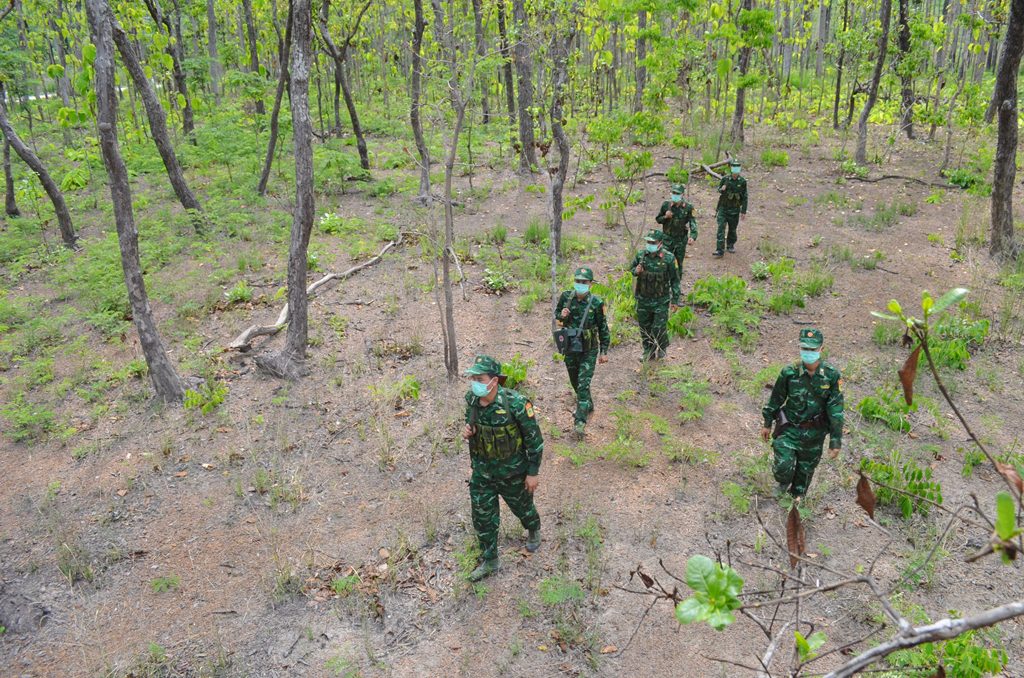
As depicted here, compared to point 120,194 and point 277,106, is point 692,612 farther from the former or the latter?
point 277,106

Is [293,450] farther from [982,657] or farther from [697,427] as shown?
[982,657]

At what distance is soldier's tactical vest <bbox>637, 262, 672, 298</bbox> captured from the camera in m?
8.16

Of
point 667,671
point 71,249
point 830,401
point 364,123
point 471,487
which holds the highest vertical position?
point 364,123

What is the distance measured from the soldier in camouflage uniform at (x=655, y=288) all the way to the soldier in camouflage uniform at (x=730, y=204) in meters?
3.99

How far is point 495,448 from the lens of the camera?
5176 millimetres

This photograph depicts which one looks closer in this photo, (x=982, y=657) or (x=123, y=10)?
(x=982, y=657)

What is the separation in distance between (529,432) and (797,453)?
8.39 ft

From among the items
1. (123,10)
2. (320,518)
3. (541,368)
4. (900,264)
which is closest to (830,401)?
(541,368)

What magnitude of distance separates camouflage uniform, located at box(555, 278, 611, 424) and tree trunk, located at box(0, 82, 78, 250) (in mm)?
10647

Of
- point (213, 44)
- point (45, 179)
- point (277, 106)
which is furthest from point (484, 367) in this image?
point (213, 44)

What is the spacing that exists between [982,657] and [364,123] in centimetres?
2311

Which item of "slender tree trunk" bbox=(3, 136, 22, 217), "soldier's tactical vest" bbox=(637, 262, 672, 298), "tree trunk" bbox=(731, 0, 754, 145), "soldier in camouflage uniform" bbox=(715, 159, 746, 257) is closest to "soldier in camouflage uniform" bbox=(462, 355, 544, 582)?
"soldier's tactical vest" bbox=(637, 262, 672, 298)

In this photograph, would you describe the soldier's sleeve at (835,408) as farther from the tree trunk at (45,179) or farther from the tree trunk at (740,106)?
the tree trunk at (740,106)

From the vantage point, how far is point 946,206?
1389 centimetres
